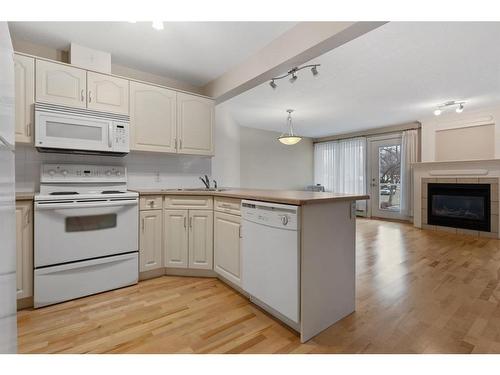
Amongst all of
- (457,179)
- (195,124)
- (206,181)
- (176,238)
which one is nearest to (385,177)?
(457,179)

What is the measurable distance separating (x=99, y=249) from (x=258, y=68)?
227 cm

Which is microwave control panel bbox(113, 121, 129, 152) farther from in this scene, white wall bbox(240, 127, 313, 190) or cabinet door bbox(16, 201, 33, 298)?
white wall bbox(240, 127, 313, 190)

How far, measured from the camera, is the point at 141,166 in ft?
9.56

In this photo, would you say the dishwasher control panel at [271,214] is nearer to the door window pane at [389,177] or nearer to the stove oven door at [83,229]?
the stove oven door at [83,229]

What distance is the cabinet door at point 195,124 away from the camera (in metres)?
2.87

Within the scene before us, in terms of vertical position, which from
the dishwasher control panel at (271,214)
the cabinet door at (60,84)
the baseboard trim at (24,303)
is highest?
the cabinet door at (60,84)

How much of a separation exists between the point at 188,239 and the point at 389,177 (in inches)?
219

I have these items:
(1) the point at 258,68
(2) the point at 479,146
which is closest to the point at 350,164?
(2) the point at 479,146

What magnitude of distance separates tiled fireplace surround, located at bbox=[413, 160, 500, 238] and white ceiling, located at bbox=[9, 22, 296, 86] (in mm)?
4522

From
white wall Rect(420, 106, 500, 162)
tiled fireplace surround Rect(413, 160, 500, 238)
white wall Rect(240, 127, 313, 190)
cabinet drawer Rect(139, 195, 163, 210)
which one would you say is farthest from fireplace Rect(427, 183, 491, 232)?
cabinet drawer Rect(139, 195, 163, 210)

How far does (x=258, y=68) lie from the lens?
2.43 m

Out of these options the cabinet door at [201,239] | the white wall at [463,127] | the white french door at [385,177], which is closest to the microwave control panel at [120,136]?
the cabinet door at [201,239]

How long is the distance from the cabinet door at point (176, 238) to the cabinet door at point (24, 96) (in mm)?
1321
